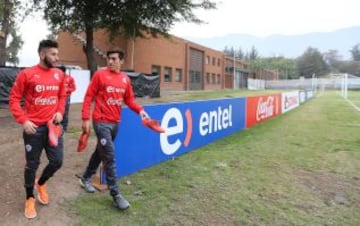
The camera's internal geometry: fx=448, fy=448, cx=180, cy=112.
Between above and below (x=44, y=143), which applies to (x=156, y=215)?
below

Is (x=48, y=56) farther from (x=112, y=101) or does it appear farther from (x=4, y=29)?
(x=4, y=29)

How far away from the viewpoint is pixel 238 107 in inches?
510

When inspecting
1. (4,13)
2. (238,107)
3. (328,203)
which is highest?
(4,13)

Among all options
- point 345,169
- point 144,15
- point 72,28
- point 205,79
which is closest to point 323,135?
point 345,169

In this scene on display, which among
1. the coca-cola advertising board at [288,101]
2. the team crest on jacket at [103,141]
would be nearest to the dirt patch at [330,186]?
the team crest on jacket at [103,141]

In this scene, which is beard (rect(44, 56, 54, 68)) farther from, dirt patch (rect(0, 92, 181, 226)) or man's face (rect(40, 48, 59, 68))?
dirt patch (rect(0, 92, 181, 226))

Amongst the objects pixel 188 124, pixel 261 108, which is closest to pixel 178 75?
pixel 261 108

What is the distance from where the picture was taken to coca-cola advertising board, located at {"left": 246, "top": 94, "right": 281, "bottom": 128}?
14562mm

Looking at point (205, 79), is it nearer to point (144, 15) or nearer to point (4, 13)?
point (144, 15)

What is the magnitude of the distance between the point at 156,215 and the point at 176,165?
2.48 metres

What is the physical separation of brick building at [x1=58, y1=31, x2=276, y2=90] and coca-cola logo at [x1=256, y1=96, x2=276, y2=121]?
1119 centimetres

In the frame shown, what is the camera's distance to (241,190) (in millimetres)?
6375

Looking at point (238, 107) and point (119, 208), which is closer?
point (119, 208)

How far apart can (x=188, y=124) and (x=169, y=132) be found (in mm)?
955
